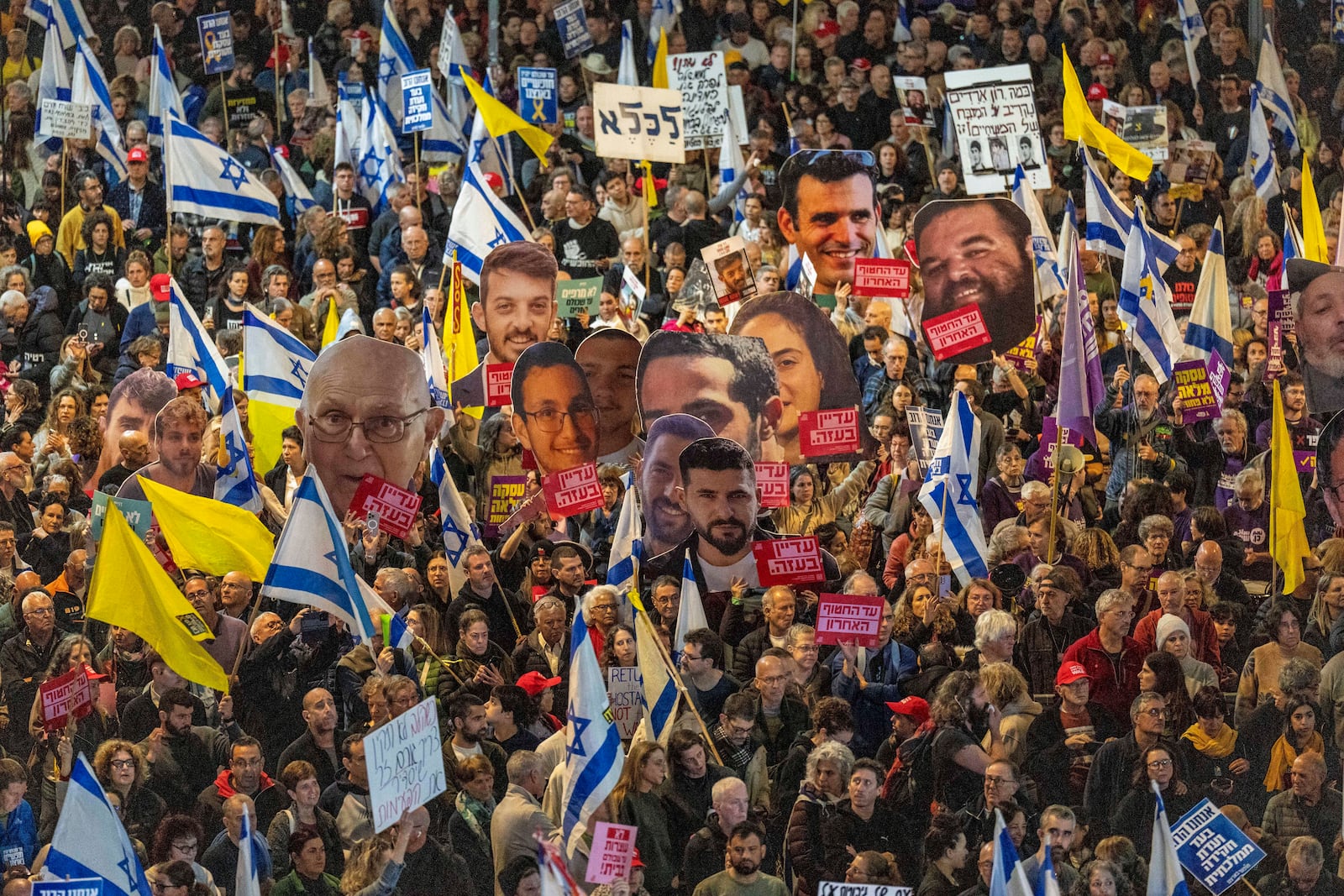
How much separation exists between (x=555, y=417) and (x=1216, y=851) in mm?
4729

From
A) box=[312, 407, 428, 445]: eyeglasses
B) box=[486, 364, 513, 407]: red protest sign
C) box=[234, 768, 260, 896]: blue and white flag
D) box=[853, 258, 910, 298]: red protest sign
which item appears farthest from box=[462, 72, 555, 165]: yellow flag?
box=[234, 768, 260, 896]: blue and white flag

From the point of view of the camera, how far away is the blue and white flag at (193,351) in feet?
45.3

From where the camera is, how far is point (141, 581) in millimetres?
10523

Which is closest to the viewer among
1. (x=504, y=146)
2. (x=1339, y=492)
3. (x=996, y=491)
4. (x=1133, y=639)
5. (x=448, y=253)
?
(x=1133, y=639)

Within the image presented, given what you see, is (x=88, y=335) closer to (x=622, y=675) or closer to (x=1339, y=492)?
(x=622, y=675)

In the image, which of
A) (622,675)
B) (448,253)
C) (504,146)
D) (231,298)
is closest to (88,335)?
(231,298)

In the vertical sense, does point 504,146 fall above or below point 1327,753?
above

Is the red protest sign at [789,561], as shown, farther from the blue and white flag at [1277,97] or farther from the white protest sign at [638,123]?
the blue and white flag at [1277,97]

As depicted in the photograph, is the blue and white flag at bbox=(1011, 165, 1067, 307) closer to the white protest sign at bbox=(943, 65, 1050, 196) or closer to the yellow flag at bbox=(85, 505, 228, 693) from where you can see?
the white protest sign at bbox=(943, 65, 1050, 196)

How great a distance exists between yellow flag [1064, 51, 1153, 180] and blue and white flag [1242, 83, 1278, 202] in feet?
3.14

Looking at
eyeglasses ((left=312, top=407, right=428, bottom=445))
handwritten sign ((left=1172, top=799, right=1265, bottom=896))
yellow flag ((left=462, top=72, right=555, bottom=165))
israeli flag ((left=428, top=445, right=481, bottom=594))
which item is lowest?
handwritten sign ((left=1172, top=799, right=1265, bottom=896))

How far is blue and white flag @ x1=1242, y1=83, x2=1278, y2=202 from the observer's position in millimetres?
15852

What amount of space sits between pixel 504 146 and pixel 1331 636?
7.69 meters

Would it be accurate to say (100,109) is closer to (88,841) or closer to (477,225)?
(477,225)
